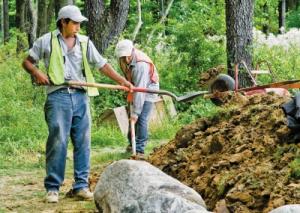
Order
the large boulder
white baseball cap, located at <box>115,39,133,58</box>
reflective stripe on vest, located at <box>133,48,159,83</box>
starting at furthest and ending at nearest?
reflective stripe on vest, located at <box>133,48,159,83</box>
white baseball cap, located at <box>115,39,133,58</box>
the large boulder

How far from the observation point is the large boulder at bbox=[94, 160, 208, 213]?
219 inches

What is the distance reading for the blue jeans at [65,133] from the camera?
7.61 metres

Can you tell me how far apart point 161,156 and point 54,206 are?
1432mm

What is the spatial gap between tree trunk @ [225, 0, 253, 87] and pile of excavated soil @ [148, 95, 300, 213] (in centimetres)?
498

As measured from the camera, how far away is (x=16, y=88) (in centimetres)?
1543

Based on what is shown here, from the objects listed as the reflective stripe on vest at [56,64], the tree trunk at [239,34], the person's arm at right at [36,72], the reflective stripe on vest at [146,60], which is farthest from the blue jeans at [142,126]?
the tree trunk at [239,34]

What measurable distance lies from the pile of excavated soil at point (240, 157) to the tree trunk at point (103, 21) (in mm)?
6970

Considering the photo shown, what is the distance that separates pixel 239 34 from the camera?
14.0 m

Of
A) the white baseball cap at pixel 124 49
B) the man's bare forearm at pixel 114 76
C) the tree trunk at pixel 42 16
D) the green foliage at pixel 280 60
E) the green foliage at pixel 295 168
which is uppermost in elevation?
the tree trunk at pixel 42 16

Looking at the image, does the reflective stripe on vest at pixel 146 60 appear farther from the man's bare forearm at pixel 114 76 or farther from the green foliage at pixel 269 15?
the green foliage at pixel 269 15

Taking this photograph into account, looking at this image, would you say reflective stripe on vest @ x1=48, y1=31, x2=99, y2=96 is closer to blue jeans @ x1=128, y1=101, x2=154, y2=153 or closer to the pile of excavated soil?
the pile of excavated soil

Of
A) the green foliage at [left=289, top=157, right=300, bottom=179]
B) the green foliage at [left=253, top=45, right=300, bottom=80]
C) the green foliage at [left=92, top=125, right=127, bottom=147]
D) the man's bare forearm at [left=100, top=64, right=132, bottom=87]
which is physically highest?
the man's bare forearm at [left=100, top=64, right=132, bottom=87]

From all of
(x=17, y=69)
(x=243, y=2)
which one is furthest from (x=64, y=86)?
(x=17, y=69)

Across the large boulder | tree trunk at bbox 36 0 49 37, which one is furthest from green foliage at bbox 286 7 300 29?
the large boulder
